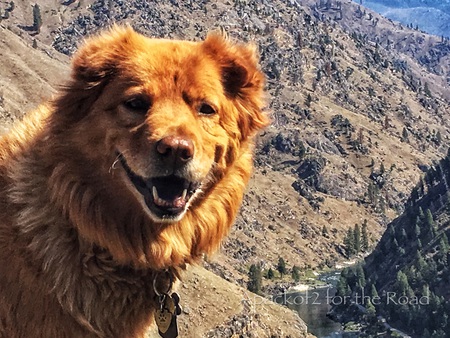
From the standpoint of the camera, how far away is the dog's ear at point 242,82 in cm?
678

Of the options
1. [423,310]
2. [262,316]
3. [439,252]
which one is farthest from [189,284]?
[439,252]

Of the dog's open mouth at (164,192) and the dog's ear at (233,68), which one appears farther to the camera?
the dog's ear at (233,68)

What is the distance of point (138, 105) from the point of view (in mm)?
5996

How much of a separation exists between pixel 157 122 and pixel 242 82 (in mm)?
1468

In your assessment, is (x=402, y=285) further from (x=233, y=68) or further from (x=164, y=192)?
(x=164, y=192)

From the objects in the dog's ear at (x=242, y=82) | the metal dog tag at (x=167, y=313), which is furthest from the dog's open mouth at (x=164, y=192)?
the dog's ear at (x=242, y=82)

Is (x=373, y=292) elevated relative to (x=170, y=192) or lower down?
lower down

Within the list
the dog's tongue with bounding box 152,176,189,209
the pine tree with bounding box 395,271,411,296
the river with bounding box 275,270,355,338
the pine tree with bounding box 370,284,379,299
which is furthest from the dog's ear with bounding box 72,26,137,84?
the pine tree with bounding box 370,284,379,299

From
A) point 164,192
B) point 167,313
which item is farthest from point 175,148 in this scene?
point 167,313

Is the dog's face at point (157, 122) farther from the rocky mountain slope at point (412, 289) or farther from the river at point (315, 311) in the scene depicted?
the river at point (315, 311)

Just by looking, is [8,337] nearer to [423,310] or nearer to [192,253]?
[192,253]

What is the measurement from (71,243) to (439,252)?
614 ft

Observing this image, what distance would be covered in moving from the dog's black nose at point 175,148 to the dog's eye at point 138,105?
62cm

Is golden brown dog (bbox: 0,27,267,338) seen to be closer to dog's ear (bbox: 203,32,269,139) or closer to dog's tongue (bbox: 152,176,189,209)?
dog's tongue (bbox: 152,176,189,209)
